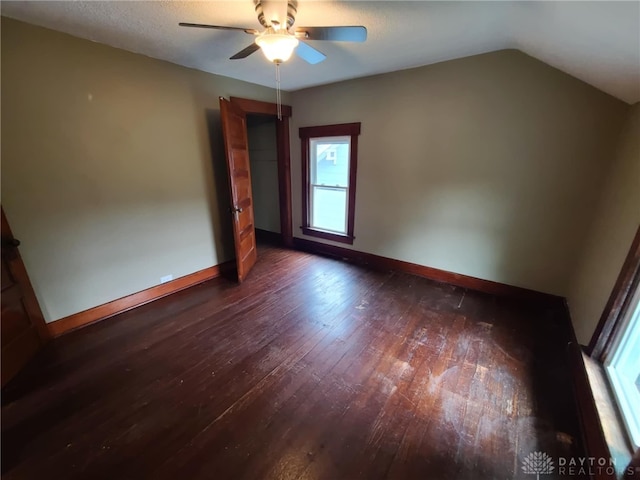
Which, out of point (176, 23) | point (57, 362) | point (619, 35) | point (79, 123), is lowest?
point (57, 362)

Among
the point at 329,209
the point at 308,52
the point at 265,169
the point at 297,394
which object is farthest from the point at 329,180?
the point at 297,394

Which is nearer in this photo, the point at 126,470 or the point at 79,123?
the point at 126,470

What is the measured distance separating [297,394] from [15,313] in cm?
210

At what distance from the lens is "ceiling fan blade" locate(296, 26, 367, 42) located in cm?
153

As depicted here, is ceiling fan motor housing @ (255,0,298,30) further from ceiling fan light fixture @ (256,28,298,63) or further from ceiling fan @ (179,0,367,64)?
ceiling fan light fixture @ (256,28,298,63)

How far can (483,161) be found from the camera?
106 inches

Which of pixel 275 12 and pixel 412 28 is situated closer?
pixel 275 12

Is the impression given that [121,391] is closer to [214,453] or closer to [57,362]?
[57,362]

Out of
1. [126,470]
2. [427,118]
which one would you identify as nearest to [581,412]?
[126,470]

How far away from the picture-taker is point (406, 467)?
4.27 ft

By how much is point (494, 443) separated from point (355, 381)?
81cm

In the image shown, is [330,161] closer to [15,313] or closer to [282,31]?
[282,31]

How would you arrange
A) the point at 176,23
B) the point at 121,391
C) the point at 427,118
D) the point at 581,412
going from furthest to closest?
1. the point at 427,118
2. the point at 176,23
3. the point at 121,391
4. the point at 581,412

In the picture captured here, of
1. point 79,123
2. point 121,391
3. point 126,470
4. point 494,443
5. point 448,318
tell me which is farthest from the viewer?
point 448,318
